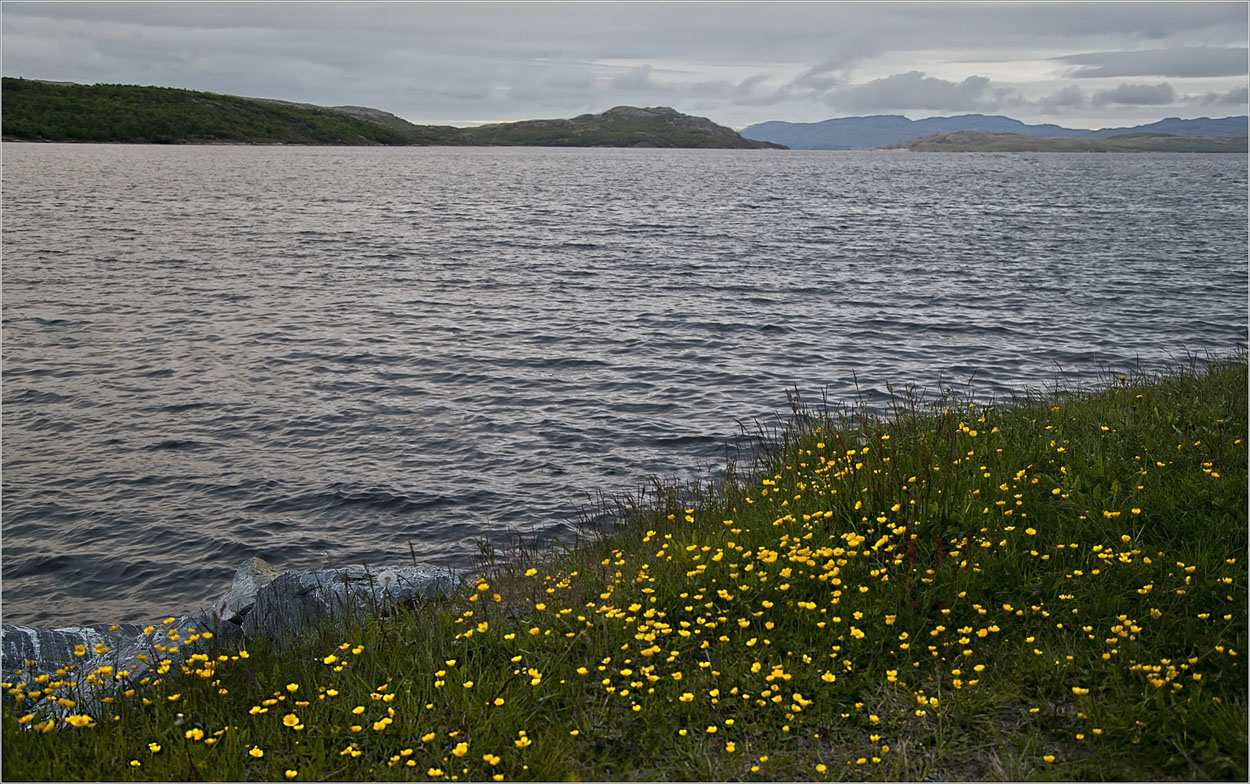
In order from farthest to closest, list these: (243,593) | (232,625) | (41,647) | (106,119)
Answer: (106,119), (243,593), (232,625), (41,647)

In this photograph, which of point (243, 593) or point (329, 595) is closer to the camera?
point (329, 595)

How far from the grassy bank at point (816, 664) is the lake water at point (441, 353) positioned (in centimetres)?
558

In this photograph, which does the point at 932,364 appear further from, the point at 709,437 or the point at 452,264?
the point at 452,264

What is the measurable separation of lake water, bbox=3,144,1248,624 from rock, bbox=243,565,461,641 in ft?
9.68

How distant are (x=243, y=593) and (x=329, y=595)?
1.16 metres

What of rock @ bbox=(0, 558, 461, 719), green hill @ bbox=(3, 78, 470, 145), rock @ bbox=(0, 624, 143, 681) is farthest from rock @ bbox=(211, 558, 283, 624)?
green hill @ bbox=(3, 78, 470, 145)

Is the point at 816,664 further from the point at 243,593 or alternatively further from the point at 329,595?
the point at 243,593

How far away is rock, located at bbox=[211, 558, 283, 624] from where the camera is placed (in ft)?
29.7

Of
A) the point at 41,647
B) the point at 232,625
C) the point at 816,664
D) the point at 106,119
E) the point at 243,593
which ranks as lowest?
the point at 232,625

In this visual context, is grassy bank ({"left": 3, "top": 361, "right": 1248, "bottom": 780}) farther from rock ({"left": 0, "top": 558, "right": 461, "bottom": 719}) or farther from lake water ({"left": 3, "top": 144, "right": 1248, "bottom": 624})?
lake water ({"left": 3, "top": 144, "right": 1248, "bottom": 624})

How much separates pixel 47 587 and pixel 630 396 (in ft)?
38.1

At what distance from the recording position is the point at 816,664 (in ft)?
19.8

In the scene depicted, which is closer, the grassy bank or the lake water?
the grassy bank

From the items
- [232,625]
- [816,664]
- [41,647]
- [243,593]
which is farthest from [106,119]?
[816,664]
